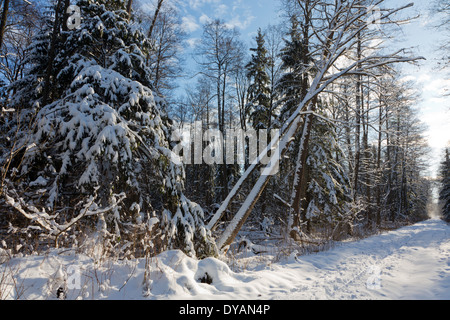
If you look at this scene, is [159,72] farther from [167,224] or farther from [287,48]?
[167,224]

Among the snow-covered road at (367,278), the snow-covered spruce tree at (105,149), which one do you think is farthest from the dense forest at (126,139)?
the snow-covered road at (367,278)

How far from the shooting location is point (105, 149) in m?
4.50

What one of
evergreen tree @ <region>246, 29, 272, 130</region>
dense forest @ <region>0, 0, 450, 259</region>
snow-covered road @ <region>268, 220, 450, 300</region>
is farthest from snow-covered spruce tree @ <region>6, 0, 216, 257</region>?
evergreen tree @ <region>246, 29, 272, 130</region>

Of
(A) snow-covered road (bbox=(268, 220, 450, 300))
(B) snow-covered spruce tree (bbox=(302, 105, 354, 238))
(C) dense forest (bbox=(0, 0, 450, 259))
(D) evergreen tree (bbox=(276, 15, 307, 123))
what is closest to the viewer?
(A) snow-covered road (bbox=(268, 220, 450, 300))

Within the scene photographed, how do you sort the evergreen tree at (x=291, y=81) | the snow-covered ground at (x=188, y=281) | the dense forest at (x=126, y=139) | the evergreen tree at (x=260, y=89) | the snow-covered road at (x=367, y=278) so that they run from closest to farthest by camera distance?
the snow-covered ground at (x=188, y=281)
the snow-covered road at (x=367, y=278)
the dense forest at (x=126, y=139)
the evergreen tree at (x=291, y=81)
the evergreen tree at (x=260, y=89)

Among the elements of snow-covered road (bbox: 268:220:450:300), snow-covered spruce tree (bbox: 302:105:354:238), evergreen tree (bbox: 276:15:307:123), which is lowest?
snow-covered road (bbox: 268:220:450:300)

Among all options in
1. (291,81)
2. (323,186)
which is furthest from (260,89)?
(323,186)

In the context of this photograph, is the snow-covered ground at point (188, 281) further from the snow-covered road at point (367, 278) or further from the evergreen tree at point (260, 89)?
the evergreen tree at point (260, 89)

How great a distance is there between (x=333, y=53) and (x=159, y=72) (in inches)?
401

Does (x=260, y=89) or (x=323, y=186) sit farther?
(x=260, y=89)

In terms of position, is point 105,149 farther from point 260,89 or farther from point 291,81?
point 260,89

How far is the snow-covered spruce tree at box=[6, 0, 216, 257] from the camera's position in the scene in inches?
182

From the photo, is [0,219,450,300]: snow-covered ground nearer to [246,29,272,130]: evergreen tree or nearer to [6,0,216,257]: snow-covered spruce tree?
[6,0,216,257]: snow-covered spruce tree

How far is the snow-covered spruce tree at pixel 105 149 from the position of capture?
4.63m
